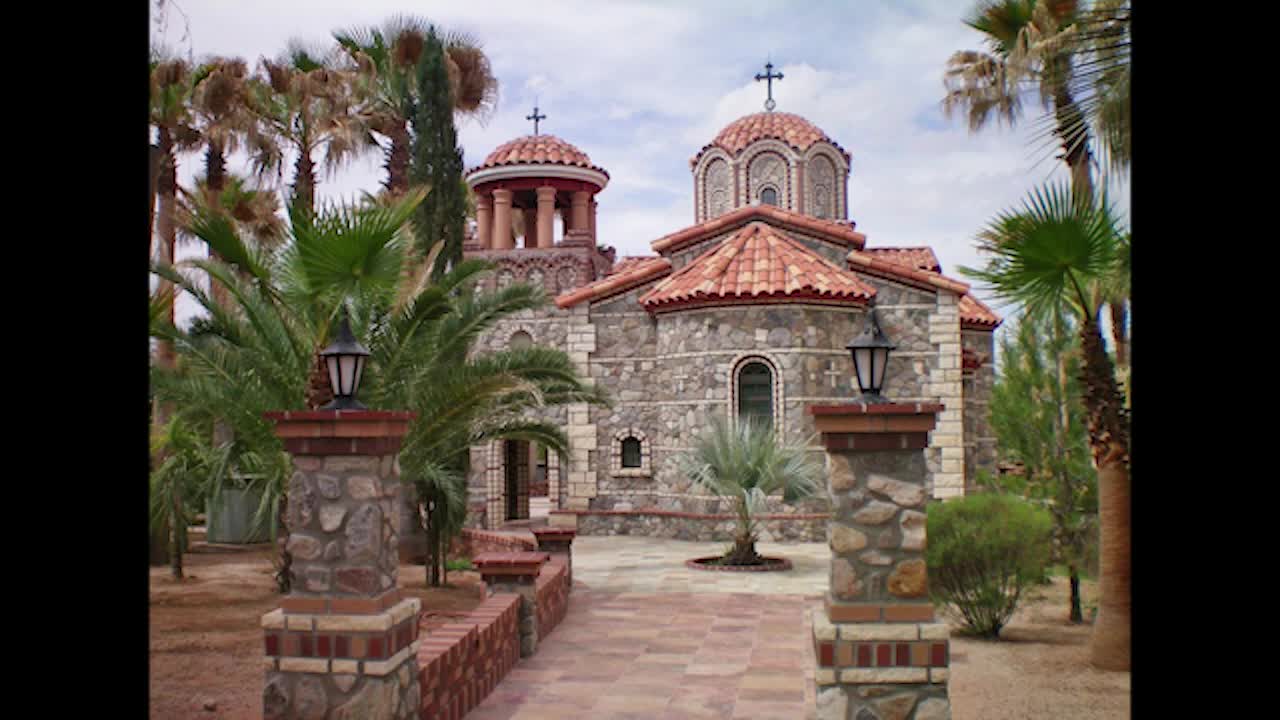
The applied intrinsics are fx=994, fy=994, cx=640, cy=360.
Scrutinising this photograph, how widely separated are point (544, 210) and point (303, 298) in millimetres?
13956

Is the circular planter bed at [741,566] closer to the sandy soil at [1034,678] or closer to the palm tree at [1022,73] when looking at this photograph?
the sandy soil at [1034,678]

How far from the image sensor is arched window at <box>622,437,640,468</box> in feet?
66.2

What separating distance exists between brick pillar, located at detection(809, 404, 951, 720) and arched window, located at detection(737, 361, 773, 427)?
1256 centimetres

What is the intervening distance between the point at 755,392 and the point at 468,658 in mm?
12029

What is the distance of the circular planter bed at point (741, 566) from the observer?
1456 cm

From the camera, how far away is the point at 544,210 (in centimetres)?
2269

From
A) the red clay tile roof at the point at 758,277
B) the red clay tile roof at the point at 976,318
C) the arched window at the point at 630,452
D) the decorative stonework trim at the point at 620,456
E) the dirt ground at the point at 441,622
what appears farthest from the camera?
the red clay tile roof at the point at 976,318

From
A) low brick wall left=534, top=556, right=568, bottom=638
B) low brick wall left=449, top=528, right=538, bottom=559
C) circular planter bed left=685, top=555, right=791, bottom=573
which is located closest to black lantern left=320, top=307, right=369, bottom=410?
low brick wall left=534, top=556, right=568, bottom=638

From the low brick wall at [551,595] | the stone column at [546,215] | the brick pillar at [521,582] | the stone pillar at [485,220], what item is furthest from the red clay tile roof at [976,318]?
the brick pillar at [521,582]

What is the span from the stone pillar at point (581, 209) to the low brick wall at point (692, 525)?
22.8 ft

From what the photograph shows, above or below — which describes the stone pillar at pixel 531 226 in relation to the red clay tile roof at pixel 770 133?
below

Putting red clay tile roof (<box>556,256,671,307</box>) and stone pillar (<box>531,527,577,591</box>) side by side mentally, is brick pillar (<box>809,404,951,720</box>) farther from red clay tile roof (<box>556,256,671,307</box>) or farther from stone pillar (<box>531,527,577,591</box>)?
red clay tile roof (<box>556,256,671,307</box>)

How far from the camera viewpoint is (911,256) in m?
26.3

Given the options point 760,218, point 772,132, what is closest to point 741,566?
point 760,218
